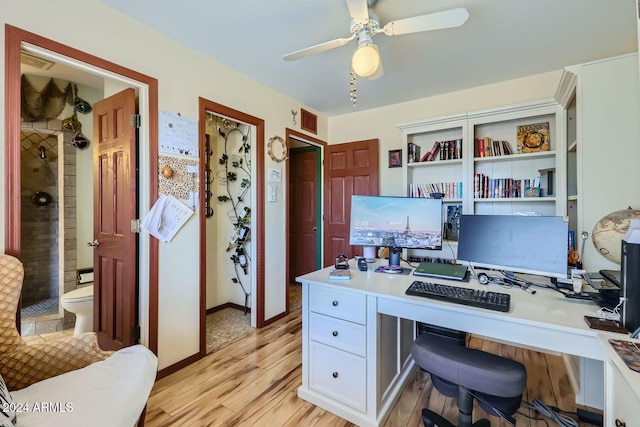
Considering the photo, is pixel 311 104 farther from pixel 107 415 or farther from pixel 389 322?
pixel 107 415

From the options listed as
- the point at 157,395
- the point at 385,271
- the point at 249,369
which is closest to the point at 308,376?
the point at 249,369

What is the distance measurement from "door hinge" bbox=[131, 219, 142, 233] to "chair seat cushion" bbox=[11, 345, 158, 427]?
103 centimetres

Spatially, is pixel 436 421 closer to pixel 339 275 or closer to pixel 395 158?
pixel 339 275

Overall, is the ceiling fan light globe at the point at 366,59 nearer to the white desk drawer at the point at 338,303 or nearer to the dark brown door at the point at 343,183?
the white desk drawer at the point at 338,303

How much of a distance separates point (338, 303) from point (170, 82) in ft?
6.62

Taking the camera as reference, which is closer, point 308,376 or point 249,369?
point 308,376

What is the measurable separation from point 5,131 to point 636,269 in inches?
111

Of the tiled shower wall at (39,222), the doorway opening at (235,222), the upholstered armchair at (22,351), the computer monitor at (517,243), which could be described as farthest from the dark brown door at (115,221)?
the computer monitor at (517,243)

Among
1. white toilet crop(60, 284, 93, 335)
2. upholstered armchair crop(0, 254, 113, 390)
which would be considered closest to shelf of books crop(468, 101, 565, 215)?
upholstered armchair crop(0, 254, 113, 390)

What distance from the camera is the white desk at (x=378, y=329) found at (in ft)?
3.86

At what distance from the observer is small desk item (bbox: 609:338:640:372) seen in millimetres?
818

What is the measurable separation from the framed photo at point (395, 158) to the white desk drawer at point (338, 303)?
86.7 inches

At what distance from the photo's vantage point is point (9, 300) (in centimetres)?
118

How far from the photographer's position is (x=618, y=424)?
876 millimetres
